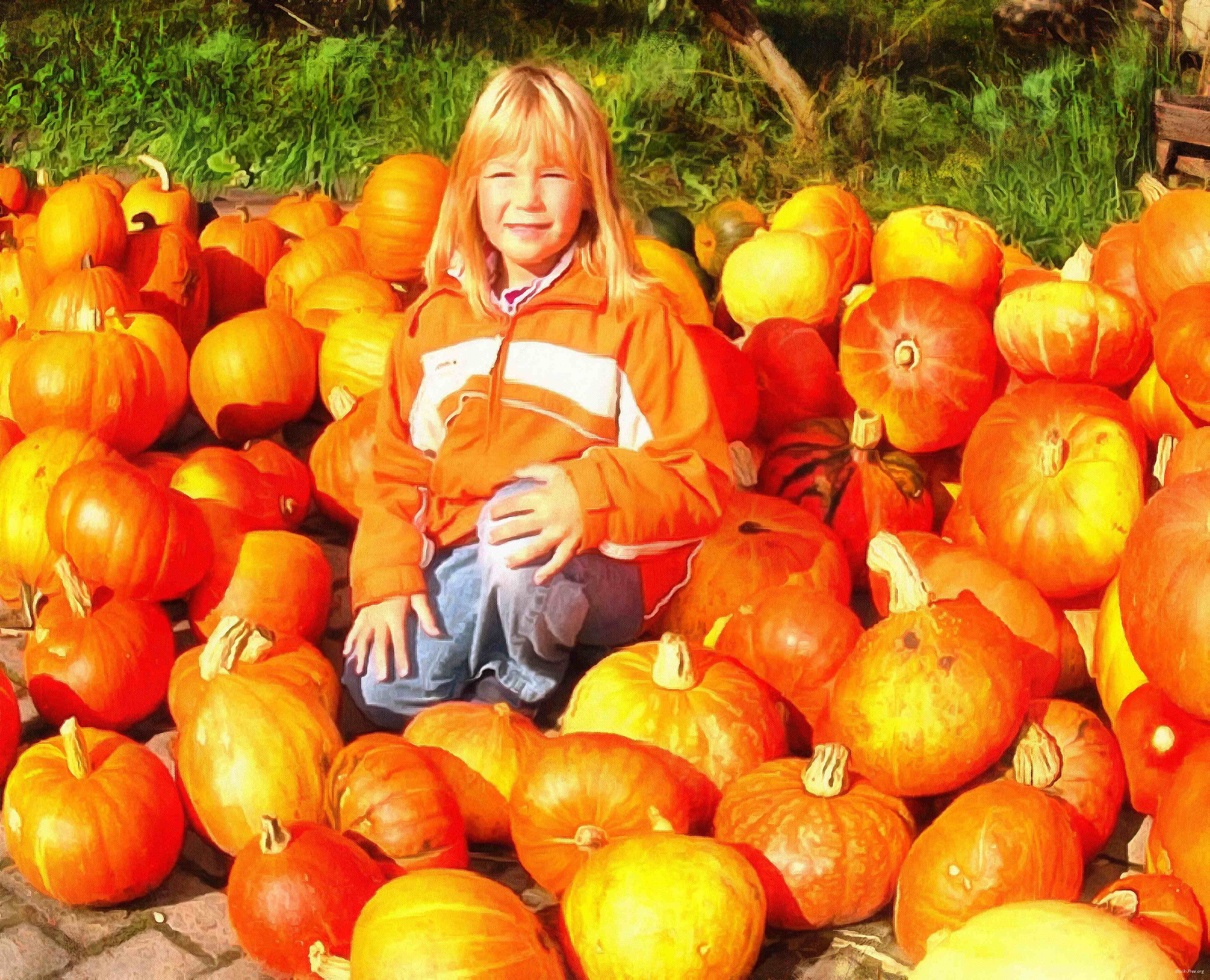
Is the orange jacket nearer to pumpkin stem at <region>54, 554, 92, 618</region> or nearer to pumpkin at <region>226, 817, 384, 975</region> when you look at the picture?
pumpkin stem at <region>54, 554, 92, 618</region>

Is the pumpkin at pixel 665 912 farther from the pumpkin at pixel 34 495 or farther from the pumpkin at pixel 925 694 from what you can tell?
the pumpkin at pixel 34 495

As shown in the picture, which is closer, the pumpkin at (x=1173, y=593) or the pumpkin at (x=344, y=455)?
the pumpkin at (x=1173, y=593)

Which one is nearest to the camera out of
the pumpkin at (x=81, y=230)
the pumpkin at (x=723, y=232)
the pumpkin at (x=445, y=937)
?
the pumpkin at (x=445, y=937)

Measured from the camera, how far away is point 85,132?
351 inches

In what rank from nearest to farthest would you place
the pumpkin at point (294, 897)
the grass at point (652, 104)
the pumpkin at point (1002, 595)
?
the pumpkin at point (294, 897), the pumpkin at point (1002, 595), the grass at point (652, 104)

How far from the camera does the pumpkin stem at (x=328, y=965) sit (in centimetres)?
249

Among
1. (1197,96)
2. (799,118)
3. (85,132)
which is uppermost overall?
(1197,96)

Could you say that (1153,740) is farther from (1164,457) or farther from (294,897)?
(294,897)

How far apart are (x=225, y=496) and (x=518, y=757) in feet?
4.61

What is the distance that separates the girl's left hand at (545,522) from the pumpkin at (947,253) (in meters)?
2.06

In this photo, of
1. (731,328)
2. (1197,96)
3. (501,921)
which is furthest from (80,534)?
(1197,96)

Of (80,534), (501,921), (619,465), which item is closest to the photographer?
(501,921)

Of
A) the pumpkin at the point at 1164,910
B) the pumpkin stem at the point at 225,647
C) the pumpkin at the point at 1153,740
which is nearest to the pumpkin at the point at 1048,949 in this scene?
the pumpkin at the point at 1164,910

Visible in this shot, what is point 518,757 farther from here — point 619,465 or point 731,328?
point 731,328
